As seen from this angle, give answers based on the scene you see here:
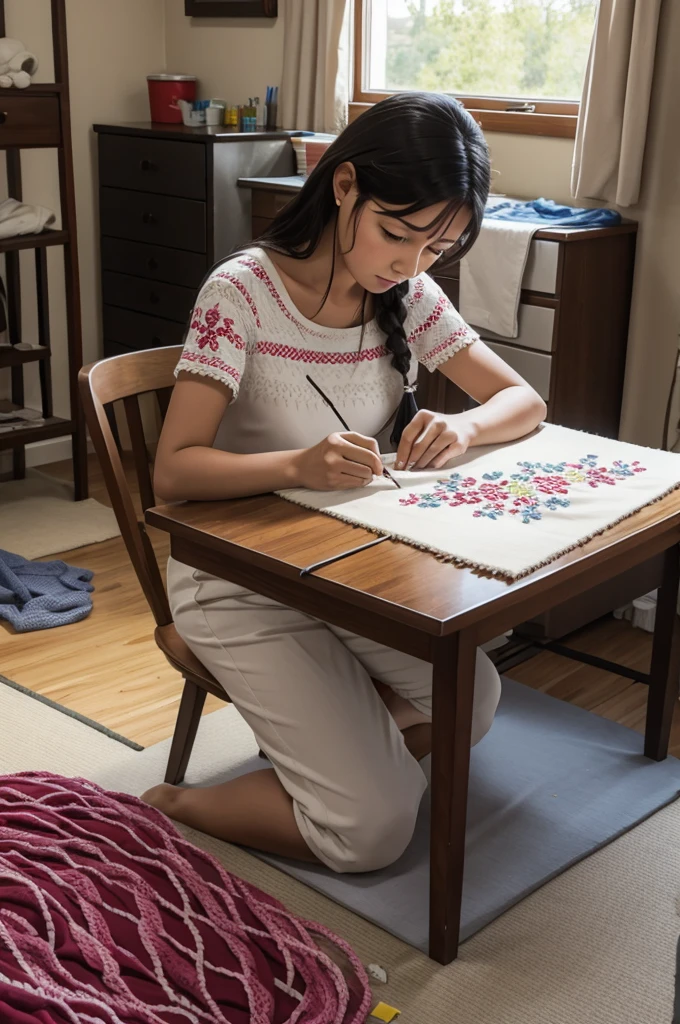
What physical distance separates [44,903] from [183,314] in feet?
8.12

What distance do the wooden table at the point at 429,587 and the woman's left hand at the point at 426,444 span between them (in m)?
0.22

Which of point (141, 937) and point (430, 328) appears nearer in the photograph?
point (141, 937)

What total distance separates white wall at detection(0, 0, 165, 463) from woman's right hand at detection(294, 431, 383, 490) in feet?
8.13

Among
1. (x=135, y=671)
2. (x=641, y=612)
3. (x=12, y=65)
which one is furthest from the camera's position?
(x=12, y=65)

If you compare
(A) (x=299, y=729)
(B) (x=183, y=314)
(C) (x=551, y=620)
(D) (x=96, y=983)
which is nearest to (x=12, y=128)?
(B) (x=183, y=314)

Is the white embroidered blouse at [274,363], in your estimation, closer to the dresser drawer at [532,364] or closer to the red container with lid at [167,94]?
the dresser drawer at [532,364]

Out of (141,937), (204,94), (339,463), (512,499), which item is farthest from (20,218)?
(141,937)

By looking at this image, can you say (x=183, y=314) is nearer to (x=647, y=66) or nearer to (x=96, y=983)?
(x=647, y=66)

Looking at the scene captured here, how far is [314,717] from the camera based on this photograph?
174 cm

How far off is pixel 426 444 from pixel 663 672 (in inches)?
29.2

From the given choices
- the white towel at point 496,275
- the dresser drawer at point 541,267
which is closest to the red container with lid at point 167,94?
the white towel at point 496,275

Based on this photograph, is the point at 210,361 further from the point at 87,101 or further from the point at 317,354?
the point at 87,101

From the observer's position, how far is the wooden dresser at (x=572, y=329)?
276 cm

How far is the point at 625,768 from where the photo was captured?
2.20 meters
